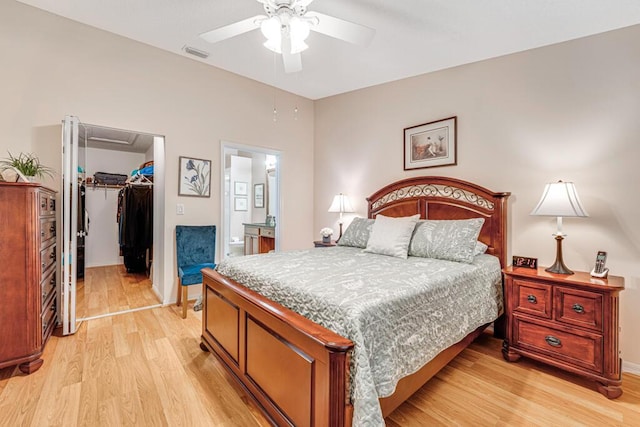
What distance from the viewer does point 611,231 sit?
7.70ft

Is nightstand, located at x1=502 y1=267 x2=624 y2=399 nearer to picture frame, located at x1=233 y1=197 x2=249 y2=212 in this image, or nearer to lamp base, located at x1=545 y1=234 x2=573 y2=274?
lamp base, located at x1=545 y1=234 x2=573 y2=274

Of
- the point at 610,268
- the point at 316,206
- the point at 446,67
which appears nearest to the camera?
the point at 610,268

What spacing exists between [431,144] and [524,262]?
160cm

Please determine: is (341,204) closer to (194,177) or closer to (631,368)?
(194,177)

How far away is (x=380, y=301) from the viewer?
4.80ft

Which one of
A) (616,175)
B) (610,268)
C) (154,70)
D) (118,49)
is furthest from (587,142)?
(118,49)

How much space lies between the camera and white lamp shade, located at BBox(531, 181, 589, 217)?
7.32 ft

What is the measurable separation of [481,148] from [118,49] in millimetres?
3956

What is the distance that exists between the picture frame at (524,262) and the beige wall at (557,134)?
0.25m

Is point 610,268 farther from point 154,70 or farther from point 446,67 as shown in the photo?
point 154,70

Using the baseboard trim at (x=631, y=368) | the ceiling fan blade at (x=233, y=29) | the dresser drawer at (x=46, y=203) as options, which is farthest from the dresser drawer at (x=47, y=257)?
the baseboard trim at (x=631, y=368)

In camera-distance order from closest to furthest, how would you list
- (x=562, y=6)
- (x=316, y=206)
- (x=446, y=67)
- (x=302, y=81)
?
(x=562, y=6) → (x=446, y=67) → (x=302, y=81) → (x=316, y=206)

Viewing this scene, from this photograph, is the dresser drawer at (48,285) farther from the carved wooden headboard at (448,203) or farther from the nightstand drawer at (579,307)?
the nightstand drawer at (579,307)

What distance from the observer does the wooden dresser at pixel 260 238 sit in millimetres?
5066
